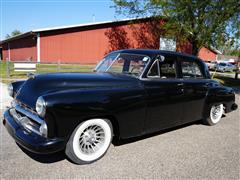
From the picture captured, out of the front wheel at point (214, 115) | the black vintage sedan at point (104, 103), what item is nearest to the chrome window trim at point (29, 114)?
the black vintage sedan at point (104, 103)

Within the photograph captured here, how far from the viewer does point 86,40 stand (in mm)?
21125

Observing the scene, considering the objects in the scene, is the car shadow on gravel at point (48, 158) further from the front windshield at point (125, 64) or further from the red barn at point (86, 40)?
the red barn at point (86, 40)

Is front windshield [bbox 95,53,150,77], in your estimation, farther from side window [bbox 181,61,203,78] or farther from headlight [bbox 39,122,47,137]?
headlight [bbox 39,122,47,137]

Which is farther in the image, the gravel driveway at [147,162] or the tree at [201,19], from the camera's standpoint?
the tree at [201,19]

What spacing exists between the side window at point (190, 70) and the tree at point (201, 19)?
10638mm

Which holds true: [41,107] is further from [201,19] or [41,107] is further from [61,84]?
[201,19]

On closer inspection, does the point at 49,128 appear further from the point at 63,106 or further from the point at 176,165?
the point at 176,165

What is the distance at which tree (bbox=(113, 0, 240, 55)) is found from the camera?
1491 centimetres

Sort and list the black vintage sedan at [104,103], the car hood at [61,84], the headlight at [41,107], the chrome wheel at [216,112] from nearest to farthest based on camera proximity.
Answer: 1. the headlight at [41,107]
2. the black vintage sedan at [104,103]
3. the car hood at [61,84]
4. the chrome wheel at [216,112]

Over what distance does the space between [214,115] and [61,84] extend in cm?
413

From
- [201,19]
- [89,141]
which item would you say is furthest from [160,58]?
[201,19]

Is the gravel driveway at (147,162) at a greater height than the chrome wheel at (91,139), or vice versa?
the chrome wheel at (91,139)

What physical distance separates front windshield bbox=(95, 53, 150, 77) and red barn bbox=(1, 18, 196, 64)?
15.3 meters

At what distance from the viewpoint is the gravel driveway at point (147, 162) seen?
3340 mm
